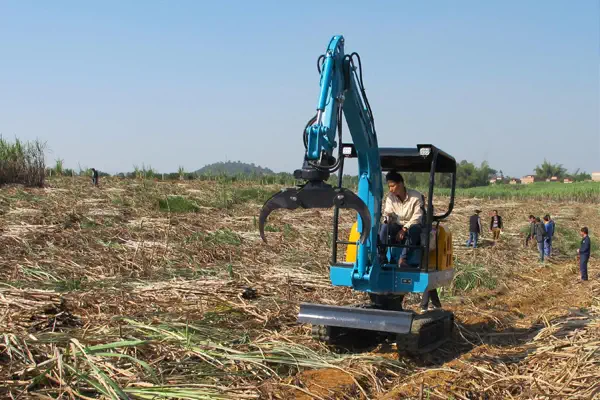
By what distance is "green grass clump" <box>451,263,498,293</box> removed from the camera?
12.5 metres

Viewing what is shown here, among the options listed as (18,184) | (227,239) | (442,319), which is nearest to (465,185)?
(18,184)

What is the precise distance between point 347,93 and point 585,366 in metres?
3.51

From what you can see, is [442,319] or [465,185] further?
[465,185]

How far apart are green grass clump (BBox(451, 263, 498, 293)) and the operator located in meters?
4.76

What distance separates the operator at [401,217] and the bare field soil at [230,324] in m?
1.24

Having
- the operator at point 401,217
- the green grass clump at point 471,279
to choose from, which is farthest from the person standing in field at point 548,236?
the operator at point 401,217

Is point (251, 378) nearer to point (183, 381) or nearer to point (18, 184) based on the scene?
point (183, 381)

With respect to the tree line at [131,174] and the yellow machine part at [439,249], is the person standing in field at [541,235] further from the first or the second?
the yellow machine part at [439,249]

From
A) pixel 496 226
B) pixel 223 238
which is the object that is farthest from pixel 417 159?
pixel 496 226

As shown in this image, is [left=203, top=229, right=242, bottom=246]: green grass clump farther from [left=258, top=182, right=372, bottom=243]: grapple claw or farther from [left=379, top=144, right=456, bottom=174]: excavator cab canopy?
[left=258, top=182, right=372, bottom=243]: grapple claw

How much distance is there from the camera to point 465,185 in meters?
89.8

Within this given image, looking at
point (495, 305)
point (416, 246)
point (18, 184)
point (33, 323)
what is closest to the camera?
point (33, 323)

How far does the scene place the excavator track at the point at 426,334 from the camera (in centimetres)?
684

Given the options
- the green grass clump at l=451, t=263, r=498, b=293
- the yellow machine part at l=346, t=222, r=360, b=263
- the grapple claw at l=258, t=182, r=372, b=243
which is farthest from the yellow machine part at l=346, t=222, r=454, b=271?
the green grass clump at l=451, t=263, r=498, b=293
